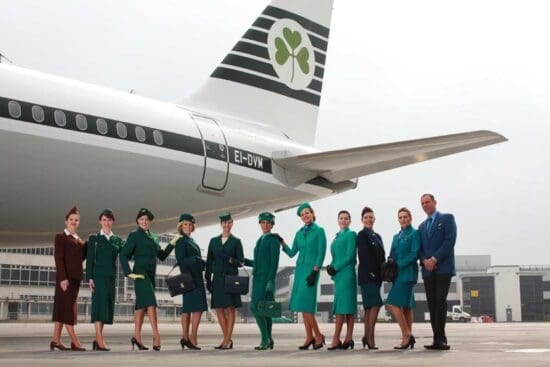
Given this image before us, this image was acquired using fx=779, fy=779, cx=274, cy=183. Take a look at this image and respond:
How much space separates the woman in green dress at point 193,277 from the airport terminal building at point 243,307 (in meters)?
44.2

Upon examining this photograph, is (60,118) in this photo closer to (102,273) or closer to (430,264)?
(102,273)

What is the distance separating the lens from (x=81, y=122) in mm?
12398

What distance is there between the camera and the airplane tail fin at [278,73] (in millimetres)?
17486

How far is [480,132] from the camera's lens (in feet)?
40.8

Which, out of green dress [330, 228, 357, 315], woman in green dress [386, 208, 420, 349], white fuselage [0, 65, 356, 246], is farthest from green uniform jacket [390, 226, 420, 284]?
white fuselage [0, 65, 356, 246]

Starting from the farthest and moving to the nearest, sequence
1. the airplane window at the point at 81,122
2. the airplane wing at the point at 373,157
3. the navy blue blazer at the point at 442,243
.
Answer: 1. the airplane wing at the point at 373,157
2. the airplane window at the point at 81,122
3. the navy blue blazer at the point at 442,243

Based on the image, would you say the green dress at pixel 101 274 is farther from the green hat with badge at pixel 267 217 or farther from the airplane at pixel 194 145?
the airplane at pixel 194 145

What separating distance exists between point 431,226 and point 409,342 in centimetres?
144

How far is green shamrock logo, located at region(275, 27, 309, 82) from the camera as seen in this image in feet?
60.5

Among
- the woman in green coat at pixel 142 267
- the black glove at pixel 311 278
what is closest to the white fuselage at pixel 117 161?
the woman in green coat at pixel 142 267

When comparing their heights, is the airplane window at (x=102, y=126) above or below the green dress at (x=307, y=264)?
above

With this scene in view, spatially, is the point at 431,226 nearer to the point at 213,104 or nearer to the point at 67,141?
the point at 67,141

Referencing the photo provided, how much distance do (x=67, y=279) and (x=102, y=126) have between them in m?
4.03

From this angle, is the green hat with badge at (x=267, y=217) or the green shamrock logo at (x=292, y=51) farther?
the green shamrock logo at (x=292, y=51)
